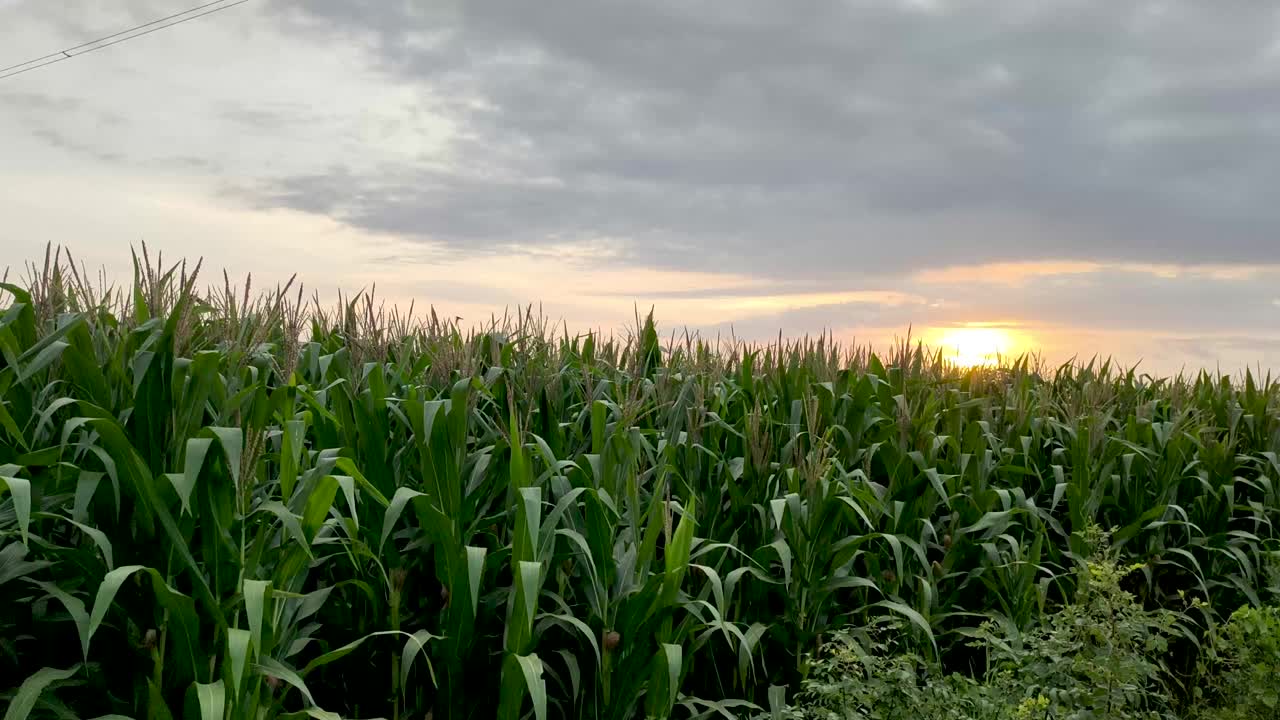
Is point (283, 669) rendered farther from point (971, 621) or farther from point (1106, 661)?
point (971, 621)

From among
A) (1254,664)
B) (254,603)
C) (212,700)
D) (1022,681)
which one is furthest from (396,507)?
(1254,664)

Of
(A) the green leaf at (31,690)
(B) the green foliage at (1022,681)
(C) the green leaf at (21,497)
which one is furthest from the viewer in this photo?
(B) the green foliage at (1022,681)

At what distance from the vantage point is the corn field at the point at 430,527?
10.4ft

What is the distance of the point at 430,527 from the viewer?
3656mm

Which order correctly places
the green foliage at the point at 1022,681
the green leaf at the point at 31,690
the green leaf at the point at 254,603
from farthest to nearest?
the green foliage at the point at 1022,681 < the green leaf at the point at 254,603 < the green leaf at the point at 31,690

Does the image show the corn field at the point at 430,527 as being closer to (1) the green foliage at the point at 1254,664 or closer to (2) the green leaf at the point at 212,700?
(2) the green leaf at the point at 212,700

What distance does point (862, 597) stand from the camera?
16.6 feet

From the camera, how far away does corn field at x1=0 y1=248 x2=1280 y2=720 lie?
3.16 meters

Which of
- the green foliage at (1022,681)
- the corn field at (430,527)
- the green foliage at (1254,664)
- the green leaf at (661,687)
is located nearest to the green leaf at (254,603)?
the corn field at (430,527)

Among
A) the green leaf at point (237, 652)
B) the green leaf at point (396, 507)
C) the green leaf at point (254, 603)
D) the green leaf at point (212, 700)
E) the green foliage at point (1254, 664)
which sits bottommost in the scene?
the green foliage at point (1254, 664)

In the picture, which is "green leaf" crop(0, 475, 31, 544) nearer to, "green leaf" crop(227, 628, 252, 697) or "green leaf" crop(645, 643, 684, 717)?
"green leaf" crop(227, 628, 252, 697)

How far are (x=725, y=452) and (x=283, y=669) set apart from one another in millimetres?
2831

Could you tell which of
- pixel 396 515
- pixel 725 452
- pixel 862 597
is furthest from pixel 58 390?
pixel 862 597

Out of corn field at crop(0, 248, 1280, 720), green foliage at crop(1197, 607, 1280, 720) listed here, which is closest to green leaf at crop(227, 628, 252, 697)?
corn field at crop(0, 248, 1280, 720)
